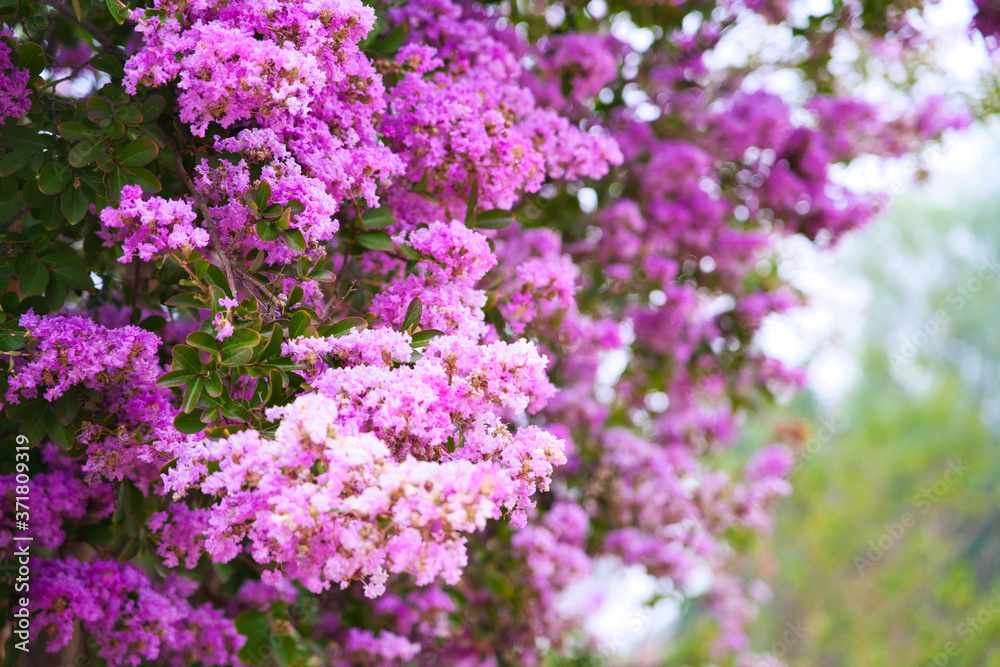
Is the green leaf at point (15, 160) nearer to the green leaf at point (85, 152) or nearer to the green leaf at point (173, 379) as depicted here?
the green leaf at point (85, 152)

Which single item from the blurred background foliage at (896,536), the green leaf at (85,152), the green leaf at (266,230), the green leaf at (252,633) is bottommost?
the blurred background foliage at (896,536)

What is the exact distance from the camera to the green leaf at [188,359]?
4.36ft

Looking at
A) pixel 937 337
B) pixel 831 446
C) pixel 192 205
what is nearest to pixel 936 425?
pixel 831 446

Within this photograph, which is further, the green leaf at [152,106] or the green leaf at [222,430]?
the green leaf at [152,106]

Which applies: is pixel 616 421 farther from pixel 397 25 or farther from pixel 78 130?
pixel 78 130

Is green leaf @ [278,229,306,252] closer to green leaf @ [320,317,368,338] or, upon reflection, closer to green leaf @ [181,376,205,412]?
green leaf @ [320,317,368,338]

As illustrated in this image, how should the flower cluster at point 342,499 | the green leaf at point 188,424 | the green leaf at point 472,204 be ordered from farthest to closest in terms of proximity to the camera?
the green leaf at point 472,204
the green leaf at point 188,424
the flower cluster at point 342,499

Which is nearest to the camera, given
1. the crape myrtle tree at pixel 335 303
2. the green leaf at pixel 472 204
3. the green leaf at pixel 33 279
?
the crape myrtle tree at pixel 335 303

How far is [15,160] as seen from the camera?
1624 millimetres

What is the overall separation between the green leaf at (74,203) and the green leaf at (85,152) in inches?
4.4

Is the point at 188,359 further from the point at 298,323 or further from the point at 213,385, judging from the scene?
the point at 298,323

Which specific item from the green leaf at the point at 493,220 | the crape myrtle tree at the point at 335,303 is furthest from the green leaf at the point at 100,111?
the green leaf at the point at 493,220

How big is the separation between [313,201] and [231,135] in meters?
0.29

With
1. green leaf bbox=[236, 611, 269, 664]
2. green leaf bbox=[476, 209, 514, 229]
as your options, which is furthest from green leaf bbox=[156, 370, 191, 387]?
green leaf bbox=[236, 611, 269, 664]
